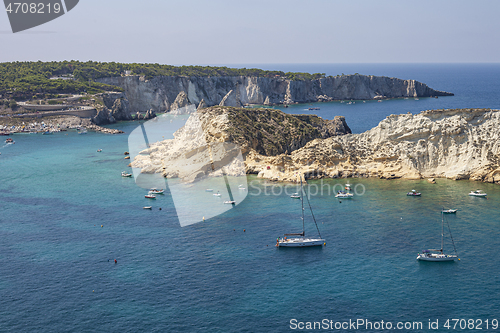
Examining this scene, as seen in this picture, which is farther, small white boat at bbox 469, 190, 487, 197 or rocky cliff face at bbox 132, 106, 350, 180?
rocky cliff face at bbox 132, 106, 350, 180

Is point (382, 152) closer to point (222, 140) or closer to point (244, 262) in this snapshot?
point (222, 140)

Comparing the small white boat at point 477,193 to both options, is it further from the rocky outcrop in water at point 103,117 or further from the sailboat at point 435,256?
the rocky outcrop in water at point 103,117

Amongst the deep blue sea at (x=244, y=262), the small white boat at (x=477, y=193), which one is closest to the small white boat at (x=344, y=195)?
the deep blue sea at (x=244, y=262)

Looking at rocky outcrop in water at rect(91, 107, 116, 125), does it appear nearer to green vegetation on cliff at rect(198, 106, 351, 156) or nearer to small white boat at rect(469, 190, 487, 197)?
green vegetation on cliff at rect(198, 106, 351, 156)

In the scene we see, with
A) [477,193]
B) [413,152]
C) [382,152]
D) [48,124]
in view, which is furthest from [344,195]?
[48,124]

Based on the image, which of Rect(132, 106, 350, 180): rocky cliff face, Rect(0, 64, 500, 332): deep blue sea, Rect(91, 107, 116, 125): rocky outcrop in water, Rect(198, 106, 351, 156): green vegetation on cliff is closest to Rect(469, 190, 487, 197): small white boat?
Rect(0, 64, 500, 332): deep blue sea

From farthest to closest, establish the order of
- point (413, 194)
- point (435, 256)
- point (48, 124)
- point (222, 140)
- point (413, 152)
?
point (48, 124) → point (222, 140) → point (413, 152) → point (413, 194) → point (435, 256)
